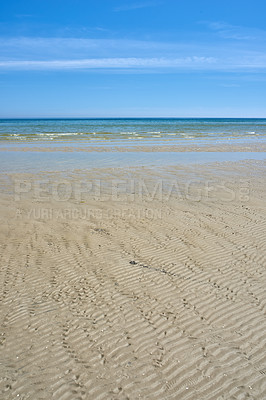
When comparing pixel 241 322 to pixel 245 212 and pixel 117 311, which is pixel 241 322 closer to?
pixel 117 311

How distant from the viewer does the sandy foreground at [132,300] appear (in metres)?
3.46

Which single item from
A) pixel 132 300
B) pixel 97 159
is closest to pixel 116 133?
pixel 97 159

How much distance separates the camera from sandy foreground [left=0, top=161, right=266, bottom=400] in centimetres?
346

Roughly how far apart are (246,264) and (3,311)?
4136 millimetres

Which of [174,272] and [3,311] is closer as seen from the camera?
[3,311]

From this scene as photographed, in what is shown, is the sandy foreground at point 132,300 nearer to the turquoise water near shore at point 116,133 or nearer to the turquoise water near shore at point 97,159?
the turquoise water near shore at point 97,159

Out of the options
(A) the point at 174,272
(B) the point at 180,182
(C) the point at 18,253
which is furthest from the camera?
(B) the point at 180,182

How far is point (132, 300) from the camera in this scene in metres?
4.83

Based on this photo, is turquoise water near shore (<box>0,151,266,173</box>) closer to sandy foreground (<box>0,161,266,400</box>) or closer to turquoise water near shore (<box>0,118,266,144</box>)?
sandy foreground (<box>0,161,266,400</box>)

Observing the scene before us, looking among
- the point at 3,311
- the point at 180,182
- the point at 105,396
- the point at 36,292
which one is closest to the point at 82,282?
the point at 36,292

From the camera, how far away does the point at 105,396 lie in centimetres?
325

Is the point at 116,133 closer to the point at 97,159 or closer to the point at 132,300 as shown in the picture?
→ the point at 97,159

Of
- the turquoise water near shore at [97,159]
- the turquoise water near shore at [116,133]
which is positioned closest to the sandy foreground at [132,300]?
the turquoise water near shore at [97,159]

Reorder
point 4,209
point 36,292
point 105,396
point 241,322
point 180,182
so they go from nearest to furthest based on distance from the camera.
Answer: point 105,396 < point 241,322 < point 36,292 < point 4,209 < point 180,182
